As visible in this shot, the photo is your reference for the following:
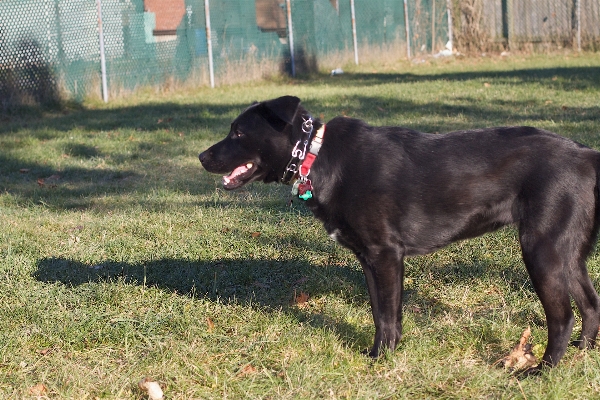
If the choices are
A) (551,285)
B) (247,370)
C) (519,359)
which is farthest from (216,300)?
(551,285)

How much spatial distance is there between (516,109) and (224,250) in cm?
721

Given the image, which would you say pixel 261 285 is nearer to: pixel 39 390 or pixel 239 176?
pixel 239 176

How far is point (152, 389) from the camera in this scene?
337 centimetres

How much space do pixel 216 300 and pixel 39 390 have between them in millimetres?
1387

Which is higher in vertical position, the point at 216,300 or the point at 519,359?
the point at 216,300

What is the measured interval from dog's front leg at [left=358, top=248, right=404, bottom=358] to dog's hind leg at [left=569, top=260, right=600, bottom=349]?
3.03 feet

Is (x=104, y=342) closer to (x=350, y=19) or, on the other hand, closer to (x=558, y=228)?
(x=558, y=228)

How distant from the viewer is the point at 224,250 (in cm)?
551

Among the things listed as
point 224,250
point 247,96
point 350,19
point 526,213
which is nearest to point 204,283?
point 224,250

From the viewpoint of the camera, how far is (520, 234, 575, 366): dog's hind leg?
11.4 ft

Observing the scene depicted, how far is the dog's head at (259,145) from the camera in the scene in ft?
12.9

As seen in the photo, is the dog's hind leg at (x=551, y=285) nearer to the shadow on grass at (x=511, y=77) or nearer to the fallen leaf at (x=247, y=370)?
A: the fallen leaf at (x=247, y=370)

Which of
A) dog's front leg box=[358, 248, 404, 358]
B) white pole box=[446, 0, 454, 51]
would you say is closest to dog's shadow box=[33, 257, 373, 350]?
dog's front leg box=[358, 248, 404, 358]

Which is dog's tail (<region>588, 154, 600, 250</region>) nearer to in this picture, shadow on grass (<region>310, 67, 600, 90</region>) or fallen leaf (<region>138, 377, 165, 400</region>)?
fallen leaf (<region>138, 377, 165, 400</region>)
